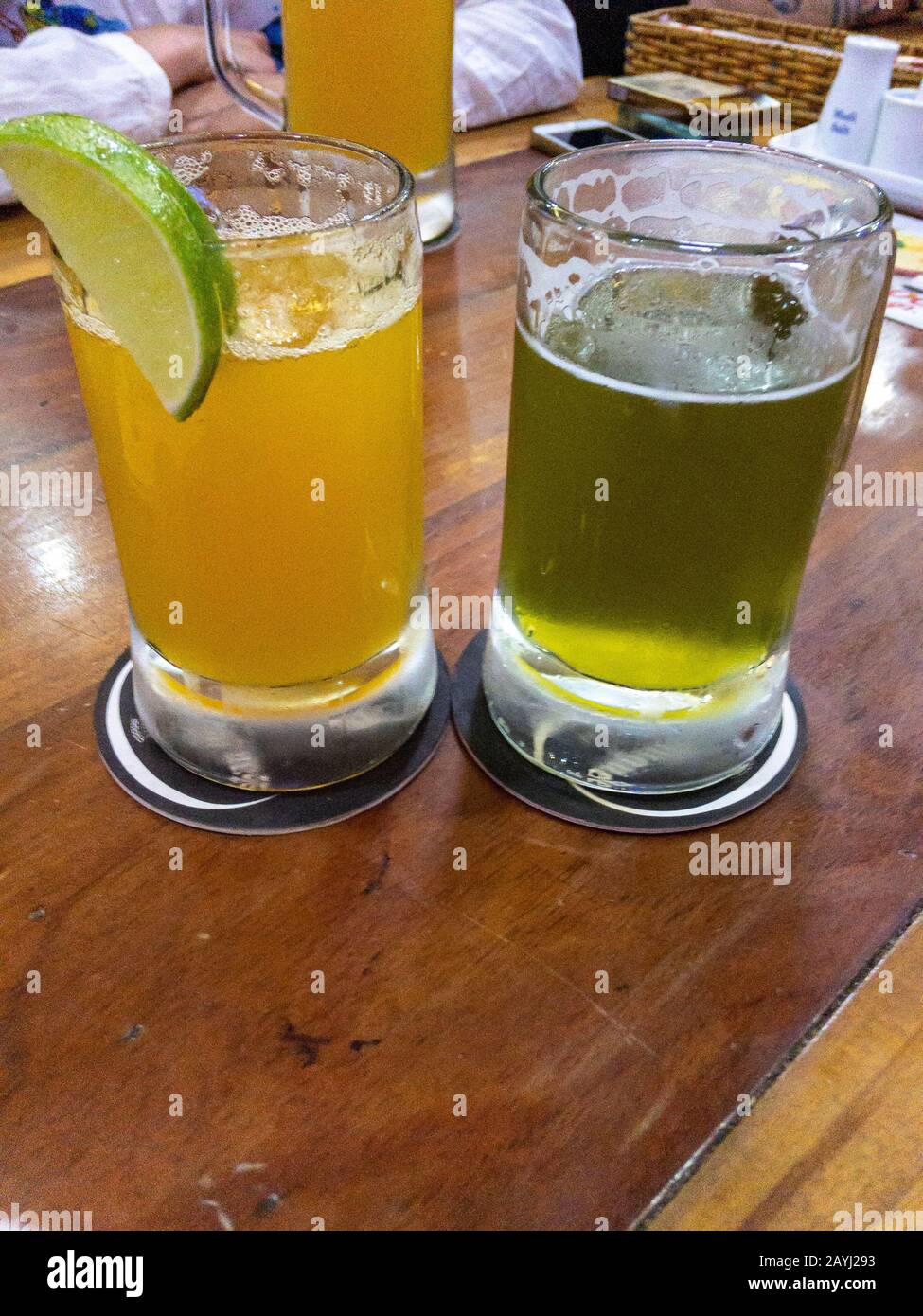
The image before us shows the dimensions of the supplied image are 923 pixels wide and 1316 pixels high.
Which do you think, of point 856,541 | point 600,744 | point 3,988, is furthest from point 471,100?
point 3,988

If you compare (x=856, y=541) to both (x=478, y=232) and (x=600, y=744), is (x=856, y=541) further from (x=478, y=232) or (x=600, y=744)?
(x=478, y=232)

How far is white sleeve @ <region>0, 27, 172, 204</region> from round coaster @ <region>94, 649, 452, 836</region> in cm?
99

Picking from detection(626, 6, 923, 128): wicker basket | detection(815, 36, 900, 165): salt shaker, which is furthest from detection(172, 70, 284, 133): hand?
detection(815, 36, 900, 165): salt shaker

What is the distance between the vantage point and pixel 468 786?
1.97 ft

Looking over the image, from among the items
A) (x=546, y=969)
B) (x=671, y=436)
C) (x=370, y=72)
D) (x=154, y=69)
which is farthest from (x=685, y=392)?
(x=154, y=69)

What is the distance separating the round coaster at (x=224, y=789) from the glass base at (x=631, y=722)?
0.07 m

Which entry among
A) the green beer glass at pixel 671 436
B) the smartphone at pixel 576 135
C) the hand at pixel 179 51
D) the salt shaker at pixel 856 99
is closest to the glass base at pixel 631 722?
the green beer glass at pixel 671 436

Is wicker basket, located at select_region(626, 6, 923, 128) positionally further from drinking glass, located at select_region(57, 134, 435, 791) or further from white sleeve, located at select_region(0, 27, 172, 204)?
drinking glass, located at select_region(57, 134, 435, 791)

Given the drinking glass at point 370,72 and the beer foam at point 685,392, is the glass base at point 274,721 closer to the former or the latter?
the beer foam at point 685,392

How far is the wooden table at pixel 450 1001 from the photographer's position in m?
0.42

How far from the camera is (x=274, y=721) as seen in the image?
0.58m

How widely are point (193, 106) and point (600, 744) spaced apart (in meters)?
1.42

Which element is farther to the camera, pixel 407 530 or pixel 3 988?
pixel 407 530

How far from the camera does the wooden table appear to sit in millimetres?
420
